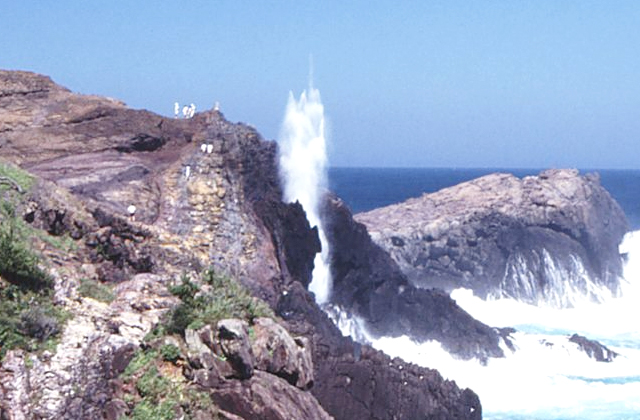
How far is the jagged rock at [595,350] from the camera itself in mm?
30391

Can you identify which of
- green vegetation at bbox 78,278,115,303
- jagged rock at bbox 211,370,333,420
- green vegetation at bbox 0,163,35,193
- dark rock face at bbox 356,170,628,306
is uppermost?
green vegetation at bbox 0,163,35,193

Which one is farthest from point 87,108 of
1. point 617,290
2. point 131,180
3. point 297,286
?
point 617,290

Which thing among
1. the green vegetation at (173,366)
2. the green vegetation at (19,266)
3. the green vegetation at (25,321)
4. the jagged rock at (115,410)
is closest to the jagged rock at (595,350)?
the green vegetation at (173,366)

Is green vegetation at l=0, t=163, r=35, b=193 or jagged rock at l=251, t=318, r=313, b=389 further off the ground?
green vegetation at l=0, t=163, r=35, b=193

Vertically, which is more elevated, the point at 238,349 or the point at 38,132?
the point at 38,132

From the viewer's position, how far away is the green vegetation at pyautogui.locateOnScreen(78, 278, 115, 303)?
471 inches

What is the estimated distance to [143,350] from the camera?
427 inches

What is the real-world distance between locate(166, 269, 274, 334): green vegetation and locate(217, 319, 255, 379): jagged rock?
26 centimetres

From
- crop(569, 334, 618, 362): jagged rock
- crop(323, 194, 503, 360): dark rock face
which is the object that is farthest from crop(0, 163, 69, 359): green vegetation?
crop(569, 334, 618, 362): jagged rock

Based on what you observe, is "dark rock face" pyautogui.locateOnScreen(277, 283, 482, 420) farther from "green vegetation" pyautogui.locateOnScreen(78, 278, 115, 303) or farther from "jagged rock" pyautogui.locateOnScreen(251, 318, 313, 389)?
"green vegetation" pyautogui.locateOnScreen(78, 278, 115, 303)

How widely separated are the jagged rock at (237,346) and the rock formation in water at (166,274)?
1 centimetres

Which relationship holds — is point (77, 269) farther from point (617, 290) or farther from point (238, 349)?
point (617, 290)

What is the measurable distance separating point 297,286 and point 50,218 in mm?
6414

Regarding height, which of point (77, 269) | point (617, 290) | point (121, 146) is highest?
point (121, 146)
